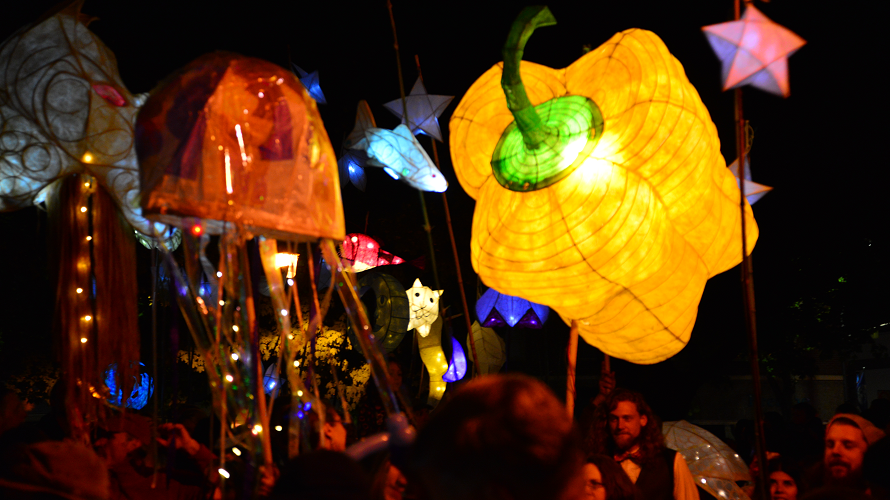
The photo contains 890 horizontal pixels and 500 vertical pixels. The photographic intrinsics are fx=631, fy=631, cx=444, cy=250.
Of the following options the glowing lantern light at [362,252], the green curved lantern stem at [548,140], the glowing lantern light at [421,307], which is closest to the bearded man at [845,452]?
the green curved lantern stem at [548,140]

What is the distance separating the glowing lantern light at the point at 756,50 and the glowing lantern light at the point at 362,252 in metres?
5.64

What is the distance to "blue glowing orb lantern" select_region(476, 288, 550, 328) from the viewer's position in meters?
6.64

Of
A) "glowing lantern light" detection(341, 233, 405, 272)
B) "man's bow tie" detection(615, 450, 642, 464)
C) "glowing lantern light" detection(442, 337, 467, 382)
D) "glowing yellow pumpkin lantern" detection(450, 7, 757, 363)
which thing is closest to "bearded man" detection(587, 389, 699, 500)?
"man's bow tie" detection(615, 450, 642, 464)

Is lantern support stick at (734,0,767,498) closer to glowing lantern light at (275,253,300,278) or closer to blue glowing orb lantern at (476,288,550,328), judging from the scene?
glowing lantern light at (275,253,300,278)

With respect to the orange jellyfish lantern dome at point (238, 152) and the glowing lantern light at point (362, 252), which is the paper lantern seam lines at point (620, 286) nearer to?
the orange jellyfish lantern dome at point (238, 152)

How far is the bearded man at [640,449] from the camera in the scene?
3.01 meters

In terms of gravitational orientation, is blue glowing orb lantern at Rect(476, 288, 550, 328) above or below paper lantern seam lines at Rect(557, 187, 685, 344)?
below

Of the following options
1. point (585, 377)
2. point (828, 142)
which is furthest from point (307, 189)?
point (585, 377)

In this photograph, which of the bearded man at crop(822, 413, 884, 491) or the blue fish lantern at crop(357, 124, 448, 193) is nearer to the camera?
the bearded man at crop(822, 413, 884, 491)

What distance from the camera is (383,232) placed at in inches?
449

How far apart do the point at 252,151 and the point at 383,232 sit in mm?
9350

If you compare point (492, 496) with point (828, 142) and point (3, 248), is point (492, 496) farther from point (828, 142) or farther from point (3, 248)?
point (3, 248)

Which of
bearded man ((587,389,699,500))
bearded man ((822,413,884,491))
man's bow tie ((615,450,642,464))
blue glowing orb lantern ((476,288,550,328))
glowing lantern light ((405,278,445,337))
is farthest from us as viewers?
glowing lantern light ((405,278,445,337))

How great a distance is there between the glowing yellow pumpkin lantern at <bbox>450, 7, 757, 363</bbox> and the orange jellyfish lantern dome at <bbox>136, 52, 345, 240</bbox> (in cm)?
101
